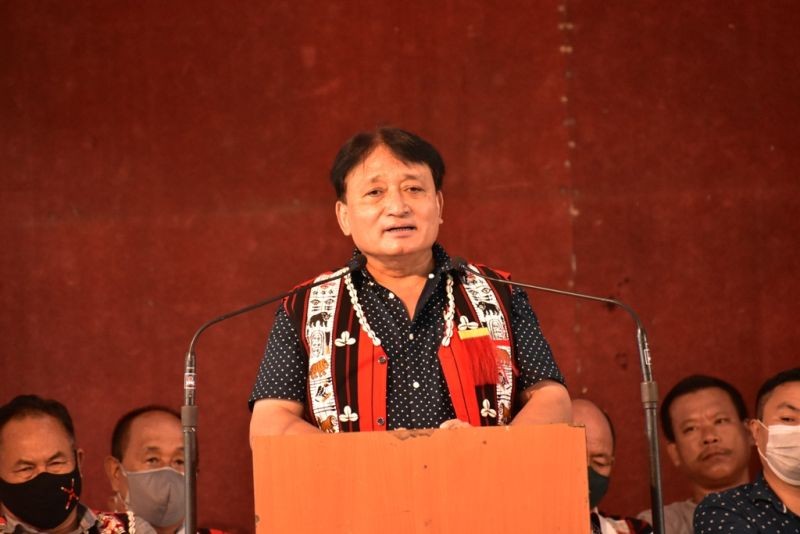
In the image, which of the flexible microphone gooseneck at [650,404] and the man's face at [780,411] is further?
the man's face at [780,411]

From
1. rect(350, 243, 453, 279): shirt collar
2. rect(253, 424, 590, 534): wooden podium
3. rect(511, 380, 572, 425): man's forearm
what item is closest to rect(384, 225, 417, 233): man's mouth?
rect(350, 243, 453, 279): shirt collar

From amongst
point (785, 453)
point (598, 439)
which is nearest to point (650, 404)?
point (785, 453)

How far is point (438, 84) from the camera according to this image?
4.97 m

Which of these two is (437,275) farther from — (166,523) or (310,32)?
(310,32)

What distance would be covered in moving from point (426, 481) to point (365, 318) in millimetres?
762

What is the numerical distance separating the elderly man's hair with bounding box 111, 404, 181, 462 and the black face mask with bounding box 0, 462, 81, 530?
2.26 ft

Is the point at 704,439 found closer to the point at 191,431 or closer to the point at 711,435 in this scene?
the point at 711,435

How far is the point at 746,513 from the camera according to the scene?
145 inches

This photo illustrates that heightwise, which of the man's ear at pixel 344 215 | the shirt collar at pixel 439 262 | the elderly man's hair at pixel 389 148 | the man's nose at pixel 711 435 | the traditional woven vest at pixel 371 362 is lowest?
the man's nose at pixel 711 435

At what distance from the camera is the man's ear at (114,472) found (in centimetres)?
455

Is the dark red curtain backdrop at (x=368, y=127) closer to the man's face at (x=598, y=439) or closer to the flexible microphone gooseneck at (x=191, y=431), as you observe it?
the man's face at (x=598, y=439)

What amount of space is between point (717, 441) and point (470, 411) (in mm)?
1917

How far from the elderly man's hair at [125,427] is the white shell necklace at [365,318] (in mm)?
1766

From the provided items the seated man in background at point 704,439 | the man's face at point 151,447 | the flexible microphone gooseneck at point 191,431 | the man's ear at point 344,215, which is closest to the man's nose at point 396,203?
the man's ear at point 344,215
